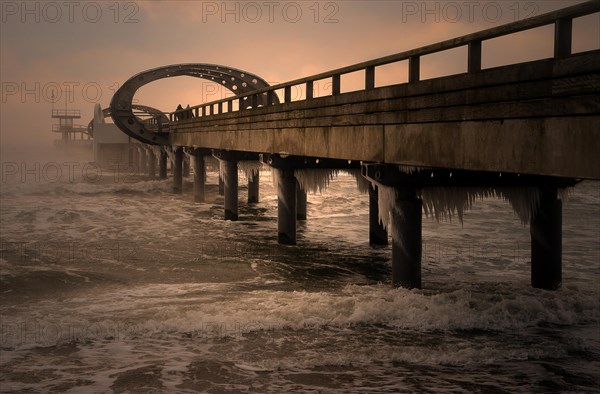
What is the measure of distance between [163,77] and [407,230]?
104ft

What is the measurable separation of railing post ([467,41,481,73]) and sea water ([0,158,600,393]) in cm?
423

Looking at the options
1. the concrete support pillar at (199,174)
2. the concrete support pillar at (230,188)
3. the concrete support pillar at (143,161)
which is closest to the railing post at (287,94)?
the concrete support pillar at (230,188)

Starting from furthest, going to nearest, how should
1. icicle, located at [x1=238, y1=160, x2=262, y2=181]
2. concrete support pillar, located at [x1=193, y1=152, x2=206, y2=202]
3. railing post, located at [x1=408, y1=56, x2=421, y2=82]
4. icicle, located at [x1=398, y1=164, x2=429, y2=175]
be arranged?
concrete support pillar, located at [x1=193, y1=152, x2=206, y2=202] → icicle, located at [x1=238, y1=160, x2=262, y2=181] → icicle, located at [x1=398, y1=164, x2=429, y2=175] → railing post, located at [x1=408, y1=56, x2=421, y2=82]

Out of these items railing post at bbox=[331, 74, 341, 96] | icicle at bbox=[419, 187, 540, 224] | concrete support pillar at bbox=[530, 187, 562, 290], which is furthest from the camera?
railing post at bbox=[331, 74, 341, 96]

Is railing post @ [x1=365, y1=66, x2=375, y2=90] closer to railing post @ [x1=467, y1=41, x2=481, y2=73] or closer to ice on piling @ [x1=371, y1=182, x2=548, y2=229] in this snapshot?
ice on piling @ [x1=371, y1=182, x2=548, y2=229]

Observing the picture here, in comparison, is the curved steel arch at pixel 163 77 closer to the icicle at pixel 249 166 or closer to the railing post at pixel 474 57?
the icicle at pixel 249 166

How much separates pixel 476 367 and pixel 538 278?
17.9 feet

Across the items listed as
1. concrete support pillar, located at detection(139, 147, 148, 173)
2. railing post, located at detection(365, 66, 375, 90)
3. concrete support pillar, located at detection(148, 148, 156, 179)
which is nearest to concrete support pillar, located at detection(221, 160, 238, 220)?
railing post, located at detection(365, 66, 375, 90)

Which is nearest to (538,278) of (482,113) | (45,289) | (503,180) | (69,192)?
(503,180)

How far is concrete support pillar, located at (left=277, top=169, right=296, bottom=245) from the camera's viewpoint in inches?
819

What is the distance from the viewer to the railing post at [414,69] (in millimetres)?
10906

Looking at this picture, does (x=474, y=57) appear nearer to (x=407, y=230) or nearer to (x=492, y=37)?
(x=492, y=37)

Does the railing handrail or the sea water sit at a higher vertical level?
the railing handrail

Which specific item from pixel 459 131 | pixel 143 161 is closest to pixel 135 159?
pixel 143 161
